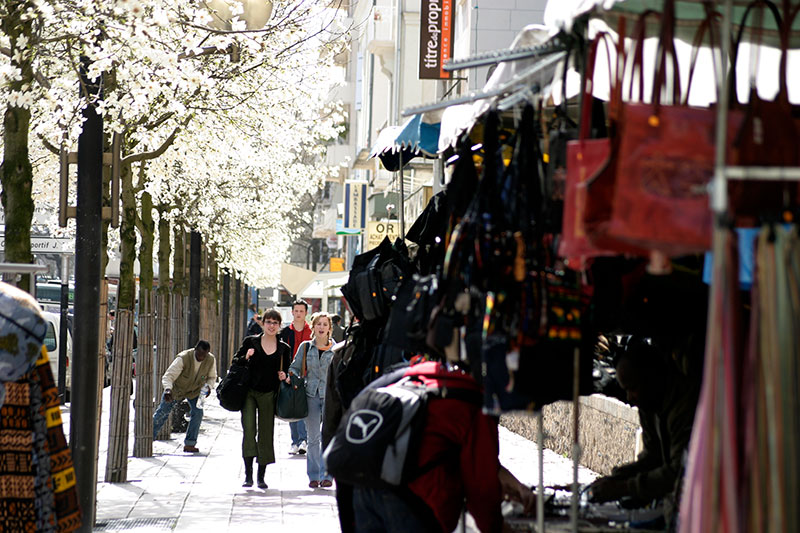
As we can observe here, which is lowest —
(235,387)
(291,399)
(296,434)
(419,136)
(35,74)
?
(296,434)

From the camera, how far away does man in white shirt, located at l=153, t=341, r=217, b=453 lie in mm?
16891

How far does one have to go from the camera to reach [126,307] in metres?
14.2

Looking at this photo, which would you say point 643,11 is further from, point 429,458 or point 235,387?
point 235,387

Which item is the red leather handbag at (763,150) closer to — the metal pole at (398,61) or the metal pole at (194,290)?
the metal pole at (194,290)

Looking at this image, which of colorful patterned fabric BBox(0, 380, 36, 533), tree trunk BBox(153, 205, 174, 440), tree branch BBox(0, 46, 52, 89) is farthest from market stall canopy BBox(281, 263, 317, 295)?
colorful patterned fabric BBox(0, 380, 36, 533)

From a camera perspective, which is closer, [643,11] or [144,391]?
[643,11]

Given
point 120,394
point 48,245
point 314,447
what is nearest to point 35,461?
point 120,394

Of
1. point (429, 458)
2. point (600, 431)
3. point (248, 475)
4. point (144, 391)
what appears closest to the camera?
point (429, 458)

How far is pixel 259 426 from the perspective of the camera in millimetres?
12984

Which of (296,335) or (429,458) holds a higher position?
(429,458)

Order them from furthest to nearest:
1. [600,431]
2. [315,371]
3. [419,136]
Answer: [315,371] < [600,431] < [419,136]

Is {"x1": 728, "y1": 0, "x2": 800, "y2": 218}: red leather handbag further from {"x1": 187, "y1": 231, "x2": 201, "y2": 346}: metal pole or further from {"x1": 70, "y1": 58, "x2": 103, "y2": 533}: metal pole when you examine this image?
{"x1": 187, "y1": 231, "x2": 201, "y2": 346}: metal pole

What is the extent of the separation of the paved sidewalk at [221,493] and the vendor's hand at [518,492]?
4.99 m

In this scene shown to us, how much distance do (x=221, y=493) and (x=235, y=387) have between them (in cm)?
108
